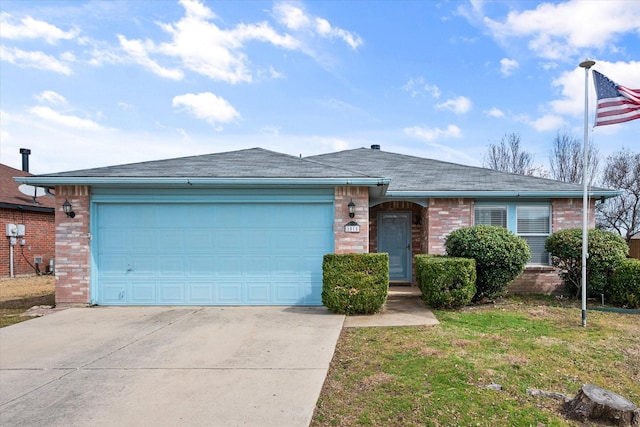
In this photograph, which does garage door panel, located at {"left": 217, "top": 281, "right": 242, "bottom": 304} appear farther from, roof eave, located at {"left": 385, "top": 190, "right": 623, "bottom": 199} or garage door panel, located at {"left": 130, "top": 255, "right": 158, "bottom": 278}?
roof eave, located at {"left": 385, "top": 190, "right": 623, "bottom": 199}

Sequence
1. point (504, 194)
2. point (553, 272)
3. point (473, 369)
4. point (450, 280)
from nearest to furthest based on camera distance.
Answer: point (473, 369)
point (450, 280)
point (504, 194)
point (553, 272)

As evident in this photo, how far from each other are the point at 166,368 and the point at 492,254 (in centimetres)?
614

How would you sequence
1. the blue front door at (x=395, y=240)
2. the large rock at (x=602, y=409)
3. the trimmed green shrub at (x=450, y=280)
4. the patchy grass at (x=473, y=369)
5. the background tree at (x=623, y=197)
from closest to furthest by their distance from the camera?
the large rock at (x=602, y=409) < the patchy grass at (x=473, y=369) < the trimmed green shrub at (x=450, y=280) < the blue front door at (x=395, y=240) < the background tree at (x=623, y=197)

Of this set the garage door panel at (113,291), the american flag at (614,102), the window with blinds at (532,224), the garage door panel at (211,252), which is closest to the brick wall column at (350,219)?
the garage door panel at (211,252)

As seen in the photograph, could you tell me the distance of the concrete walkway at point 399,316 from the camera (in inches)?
250

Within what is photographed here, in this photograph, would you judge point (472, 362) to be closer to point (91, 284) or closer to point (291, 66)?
point (91, 284)

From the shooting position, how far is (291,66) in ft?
38.5

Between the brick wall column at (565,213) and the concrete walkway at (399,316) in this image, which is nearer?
the concrete walkway at (399,316)

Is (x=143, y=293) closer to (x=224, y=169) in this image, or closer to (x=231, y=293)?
(x=231, y=293)

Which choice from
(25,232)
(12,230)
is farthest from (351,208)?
(25,232)

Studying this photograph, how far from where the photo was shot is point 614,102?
20.1 feet

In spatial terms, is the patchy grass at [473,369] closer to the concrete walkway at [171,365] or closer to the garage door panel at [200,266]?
the concrete walkway at [171,365]

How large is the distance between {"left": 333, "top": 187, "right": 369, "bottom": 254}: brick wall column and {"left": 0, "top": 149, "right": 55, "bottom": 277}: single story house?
453 inches

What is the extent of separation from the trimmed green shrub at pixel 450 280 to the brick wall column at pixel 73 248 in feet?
22.9
